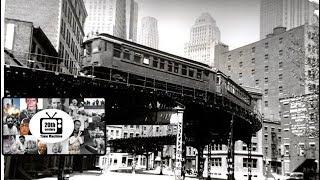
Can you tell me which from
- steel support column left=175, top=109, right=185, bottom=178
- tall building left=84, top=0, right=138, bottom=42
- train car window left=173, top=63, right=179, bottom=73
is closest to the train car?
train car window left=173, top=63, right=179, bottom=73

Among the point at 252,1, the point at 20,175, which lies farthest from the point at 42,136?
the point at 20,175

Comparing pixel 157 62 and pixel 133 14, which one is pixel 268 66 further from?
pixel 133 14

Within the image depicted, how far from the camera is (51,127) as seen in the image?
8.72 meters

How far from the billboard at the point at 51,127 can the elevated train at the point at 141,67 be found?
11.6 m

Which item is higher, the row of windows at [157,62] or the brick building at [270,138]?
the row of windows at [157,62]

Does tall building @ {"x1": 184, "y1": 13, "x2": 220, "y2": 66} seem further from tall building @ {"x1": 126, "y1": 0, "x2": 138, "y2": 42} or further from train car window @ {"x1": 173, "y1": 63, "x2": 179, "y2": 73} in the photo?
tall building @ {"x1": 126, "y1": 0, "x2": 138, "y2": 42}

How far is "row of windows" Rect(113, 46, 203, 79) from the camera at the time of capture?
22.4 m

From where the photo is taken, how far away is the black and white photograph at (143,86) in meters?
8.87

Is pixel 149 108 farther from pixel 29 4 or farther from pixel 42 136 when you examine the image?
pixel 29 4

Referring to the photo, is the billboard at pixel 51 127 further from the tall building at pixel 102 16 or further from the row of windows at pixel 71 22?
the tall building at pixel 102 16

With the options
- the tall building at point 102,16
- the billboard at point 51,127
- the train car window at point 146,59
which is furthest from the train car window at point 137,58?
the tall building at point 102,16

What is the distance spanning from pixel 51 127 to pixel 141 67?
14.3 metres

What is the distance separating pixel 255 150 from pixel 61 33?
32.0 metres

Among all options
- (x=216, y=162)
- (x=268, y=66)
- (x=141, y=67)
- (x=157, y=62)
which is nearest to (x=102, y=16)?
(x=268, y=66)
